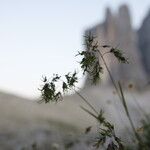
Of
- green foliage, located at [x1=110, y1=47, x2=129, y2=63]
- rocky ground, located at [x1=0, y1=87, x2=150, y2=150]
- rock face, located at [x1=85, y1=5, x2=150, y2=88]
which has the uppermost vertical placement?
rock face, located at [x1=85, y1=5, x2=150, y2=88]

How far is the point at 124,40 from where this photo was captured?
6197 centimetres

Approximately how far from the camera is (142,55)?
65.2 meters

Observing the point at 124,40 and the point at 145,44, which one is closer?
the point at 124,40

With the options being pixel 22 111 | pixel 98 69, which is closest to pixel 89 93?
pixel 22 111

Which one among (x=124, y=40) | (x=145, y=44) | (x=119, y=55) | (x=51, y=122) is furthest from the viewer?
(x=145, y=44)

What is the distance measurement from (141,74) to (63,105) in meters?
26.0

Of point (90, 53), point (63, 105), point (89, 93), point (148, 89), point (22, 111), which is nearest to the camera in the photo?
point (90, 53)

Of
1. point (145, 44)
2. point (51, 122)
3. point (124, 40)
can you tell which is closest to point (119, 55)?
point (51, 122)

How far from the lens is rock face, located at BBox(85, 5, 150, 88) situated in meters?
59.0

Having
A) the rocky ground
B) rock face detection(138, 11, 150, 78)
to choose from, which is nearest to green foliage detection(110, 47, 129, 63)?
the rocky ground

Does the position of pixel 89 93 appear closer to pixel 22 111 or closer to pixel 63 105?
pixel 63 105

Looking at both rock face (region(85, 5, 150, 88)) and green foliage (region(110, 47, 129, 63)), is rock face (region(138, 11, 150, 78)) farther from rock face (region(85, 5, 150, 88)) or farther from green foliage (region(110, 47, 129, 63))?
green foliage (region(110, 47, 129, 63))

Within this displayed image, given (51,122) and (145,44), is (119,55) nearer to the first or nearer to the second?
(51,122)

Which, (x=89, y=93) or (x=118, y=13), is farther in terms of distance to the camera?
(x=118, y=13)
